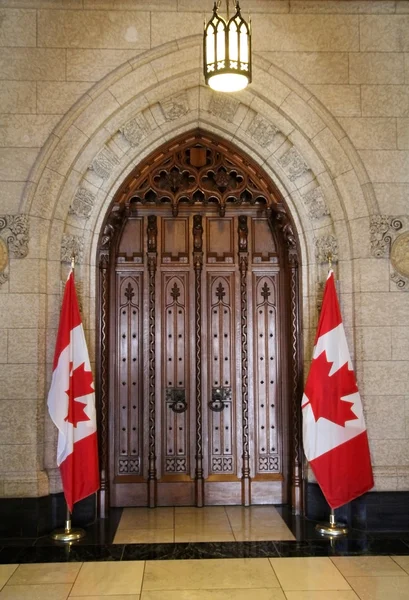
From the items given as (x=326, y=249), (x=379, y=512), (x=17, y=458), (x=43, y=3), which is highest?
(x=43, y=3)

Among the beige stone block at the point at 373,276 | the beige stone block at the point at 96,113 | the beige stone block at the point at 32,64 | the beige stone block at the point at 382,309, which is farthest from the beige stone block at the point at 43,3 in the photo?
the beige stone block at the point at 382,309

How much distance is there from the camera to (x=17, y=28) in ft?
18.2

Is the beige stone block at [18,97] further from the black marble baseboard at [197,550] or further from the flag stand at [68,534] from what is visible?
the black marble baseboard at [197,550]

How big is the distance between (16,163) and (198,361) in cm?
255

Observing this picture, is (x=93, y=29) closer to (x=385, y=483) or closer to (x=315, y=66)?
(x=315, y=66)

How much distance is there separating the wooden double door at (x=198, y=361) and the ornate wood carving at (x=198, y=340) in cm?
1

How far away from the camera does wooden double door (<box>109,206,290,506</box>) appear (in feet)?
20.3

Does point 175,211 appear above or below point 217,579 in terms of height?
above

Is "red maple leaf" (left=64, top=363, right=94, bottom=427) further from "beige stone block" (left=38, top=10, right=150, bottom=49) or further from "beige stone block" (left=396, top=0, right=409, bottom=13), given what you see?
"beige stone block" (left=396, top=0, right=409, bottom=13)

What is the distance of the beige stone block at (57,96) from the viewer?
5531mm

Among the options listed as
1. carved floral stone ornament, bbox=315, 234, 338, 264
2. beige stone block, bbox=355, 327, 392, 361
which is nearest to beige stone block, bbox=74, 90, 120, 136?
carved floral stone ornament, bbox=315, 234, 338, 264

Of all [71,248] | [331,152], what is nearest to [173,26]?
[331,152]

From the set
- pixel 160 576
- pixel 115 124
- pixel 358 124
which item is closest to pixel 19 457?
pixel 160 576

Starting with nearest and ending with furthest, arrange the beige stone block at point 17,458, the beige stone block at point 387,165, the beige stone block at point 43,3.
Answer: the beige stone block at point 17,458, the beige stone block at point 43,3, the beige stone block at point 387,165
